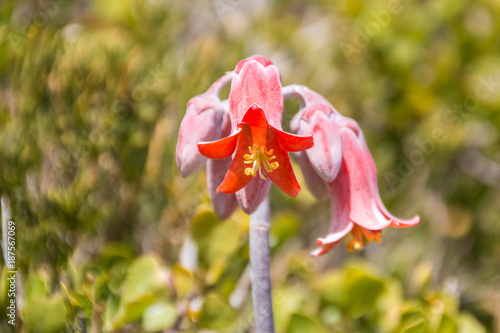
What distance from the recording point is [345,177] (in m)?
0.90

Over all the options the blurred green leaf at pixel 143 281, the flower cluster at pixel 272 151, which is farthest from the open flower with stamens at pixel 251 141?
the blurred green leaf at pixel 143 281

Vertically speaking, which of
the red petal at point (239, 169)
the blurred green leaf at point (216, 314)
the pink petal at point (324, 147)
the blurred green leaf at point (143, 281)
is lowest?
the blurred green leaf at point (216, 314)

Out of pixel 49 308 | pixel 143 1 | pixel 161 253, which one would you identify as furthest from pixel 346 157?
pixel 143 1

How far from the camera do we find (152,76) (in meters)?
1.30

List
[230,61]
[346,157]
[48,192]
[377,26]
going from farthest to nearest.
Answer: [377,26]
[230,61]
[48,192]
[346,157]

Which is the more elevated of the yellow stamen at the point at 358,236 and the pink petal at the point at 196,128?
the pink petal at the point at 196,128

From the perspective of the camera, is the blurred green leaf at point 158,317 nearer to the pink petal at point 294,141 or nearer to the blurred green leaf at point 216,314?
the blurred green leaf at point 216,314

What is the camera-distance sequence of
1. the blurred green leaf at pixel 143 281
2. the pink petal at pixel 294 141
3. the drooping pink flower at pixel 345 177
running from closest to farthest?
1. the pink petal at pixel 294 141
2. the drooping pink flower at pixel 345 177
3. the blurred green leaf at pixel 143 281

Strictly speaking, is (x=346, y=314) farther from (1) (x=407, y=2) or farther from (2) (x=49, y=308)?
(1) (x=407, y=2)

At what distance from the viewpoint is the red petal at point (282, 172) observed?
797mm

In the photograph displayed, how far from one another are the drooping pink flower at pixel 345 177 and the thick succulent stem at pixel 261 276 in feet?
0.28

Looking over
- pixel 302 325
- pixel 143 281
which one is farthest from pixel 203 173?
pixel 302 325

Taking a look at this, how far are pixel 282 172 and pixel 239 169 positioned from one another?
0.20 feet

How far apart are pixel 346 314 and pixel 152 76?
2.13ft
